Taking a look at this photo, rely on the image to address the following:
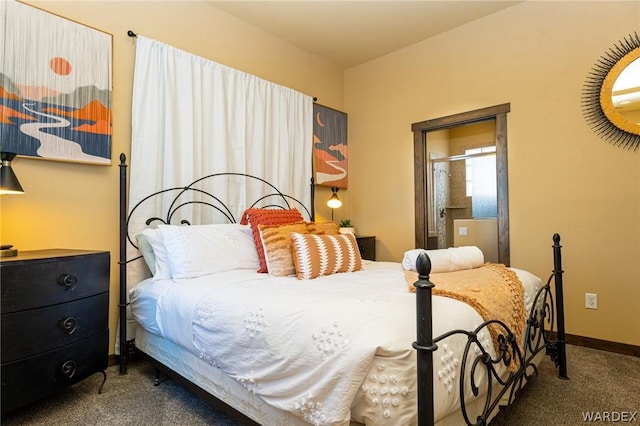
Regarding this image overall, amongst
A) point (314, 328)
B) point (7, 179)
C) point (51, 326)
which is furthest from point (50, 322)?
point (314, 328)

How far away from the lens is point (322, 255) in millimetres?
2215

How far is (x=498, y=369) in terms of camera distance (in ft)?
4.81

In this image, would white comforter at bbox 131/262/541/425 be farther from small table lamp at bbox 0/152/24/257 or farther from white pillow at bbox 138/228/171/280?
small table lamp at bbox 0/152/24/257

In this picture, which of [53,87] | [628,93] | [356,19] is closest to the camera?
[53,87]

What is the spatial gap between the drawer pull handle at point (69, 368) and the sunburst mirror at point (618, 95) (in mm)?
3858

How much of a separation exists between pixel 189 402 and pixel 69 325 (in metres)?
0.74

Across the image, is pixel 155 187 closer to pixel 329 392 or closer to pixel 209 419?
pixel 209 419

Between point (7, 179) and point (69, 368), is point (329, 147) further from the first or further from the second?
point (69, 368)

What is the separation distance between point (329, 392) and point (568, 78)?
10.5ft

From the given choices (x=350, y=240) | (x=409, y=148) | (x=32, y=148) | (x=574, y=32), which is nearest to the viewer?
(x=32, y=148)

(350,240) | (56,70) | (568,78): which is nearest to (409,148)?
(568,78)

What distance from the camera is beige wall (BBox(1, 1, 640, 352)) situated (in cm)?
234

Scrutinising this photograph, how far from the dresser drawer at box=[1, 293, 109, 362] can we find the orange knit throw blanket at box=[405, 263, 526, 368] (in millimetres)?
1718

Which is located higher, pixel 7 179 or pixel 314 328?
pixel 7 179
